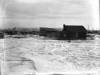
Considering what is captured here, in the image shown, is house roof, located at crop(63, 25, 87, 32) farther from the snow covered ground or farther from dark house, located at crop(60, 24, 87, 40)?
the snow covered ground

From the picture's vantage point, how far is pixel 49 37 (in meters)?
1.30

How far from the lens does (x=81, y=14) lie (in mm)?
1327

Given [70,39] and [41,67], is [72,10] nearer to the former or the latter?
[70,39]

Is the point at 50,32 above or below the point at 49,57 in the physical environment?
above

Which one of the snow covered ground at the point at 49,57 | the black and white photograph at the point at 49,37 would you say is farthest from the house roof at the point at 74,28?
the snow covered ground at the point at 49,57

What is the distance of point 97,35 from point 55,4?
1.69ft

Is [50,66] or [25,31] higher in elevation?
[25,31]

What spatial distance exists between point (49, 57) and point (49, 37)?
0.63 feet

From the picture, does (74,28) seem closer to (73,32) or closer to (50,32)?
(73,32)

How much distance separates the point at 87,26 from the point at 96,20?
0.11 meters

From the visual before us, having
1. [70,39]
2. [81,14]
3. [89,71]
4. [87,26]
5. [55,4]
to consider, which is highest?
[55,4]

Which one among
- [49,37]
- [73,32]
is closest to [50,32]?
[49,37]

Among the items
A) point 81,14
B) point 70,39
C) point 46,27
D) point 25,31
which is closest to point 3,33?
point 25,31

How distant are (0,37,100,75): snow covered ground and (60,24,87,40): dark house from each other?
0.16ft
